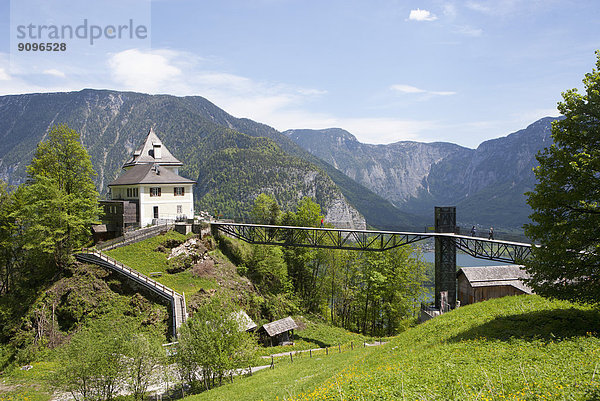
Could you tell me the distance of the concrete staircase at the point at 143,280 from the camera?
31.3m

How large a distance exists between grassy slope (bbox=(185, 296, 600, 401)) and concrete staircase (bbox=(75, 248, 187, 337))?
10583 millimetres

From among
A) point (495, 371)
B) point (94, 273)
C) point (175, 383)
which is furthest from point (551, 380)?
point (94, 273)

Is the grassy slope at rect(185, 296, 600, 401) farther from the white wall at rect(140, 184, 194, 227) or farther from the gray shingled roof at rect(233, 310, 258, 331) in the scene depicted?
the white wall at rect(140, 184, 194, 227)

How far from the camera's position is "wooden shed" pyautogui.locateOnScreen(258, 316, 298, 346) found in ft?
121

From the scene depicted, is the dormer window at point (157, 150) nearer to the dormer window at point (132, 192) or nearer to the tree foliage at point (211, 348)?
the dormer window at point (132, 192)

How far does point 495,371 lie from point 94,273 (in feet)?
113

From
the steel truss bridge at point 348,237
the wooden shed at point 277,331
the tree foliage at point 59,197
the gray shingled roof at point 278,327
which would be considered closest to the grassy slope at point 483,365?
the steel truss bridge at point 348,237

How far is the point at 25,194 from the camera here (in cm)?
3397

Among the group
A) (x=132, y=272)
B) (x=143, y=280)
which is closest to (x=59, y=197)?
(x=132, y=272)

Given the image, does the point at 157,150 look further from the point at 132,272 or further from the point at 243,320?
the point at 243,320

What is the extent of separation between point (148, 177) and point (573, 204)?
43603 mm

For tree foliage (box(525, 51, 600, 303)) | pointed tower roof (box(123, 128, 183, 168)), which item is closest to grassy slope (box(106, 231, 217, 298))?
pointed tower roof (box(123, 128, 183, 168))

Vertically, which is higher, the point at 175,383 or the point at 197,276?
the point at 197,276

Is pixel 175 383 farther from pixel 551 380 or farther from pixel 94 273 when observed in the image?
pixel 551 380
